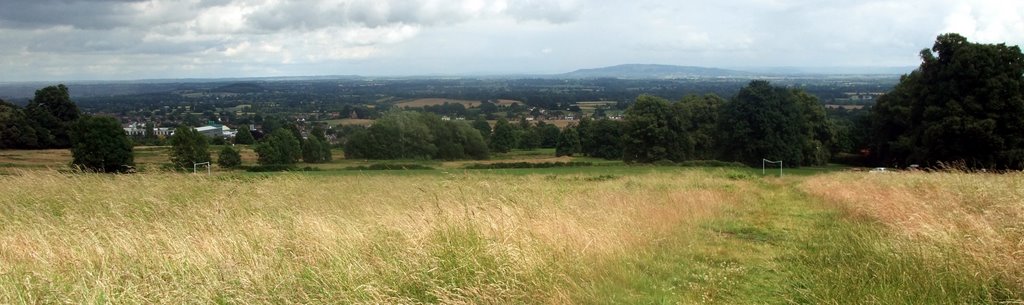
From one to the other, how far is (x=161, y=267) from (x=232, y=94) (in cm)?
13099

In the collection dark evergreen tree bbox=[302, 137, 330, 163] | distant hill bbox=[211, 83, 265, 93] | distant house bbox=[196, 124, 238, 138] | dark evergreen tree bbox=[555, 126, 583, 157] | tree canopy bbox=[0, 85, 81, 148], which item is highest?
distant hill bbox=[211, 83, 265, 93]

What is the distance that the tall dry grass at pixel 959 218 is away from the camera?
16.5ft

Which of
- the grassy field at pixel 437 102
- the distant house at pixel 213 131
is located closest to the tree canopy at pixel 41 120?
the distant house at pixel 213 131

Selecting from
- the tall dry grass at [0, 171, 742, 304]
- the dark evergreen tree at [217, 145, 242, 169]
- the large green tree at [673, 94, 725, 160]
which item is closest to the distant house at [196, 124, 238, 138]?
the dark evergreen tree at [217, 145, 242, 169]

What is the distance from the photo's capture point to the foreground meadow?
4707mm

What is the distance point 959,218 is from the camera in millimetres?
6809

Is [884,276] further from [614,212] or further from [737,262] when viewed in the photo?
[614,212]

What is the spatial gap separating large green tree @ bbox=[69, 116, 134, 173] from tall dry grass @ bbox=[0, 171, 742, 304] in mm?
→ 42444

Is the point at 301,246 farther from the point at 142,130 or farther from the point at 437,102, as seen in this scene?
Result: the point at 437,102

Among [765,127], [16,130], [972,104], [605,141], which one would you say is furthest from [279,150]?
[972,104]

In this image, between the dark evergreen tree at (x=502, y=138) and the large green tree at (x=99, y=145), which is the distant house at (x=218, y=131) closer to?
the large green tree at (x=99, y=145)

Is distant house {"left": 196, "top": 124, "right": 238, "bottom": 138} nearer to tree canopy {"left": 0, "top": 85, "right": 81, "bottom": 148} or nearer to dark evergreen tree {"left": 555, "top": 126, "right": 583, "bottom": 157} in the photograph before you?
tree canopy {"left": 0, "top": 85, "right": 81, "bottom": 148}

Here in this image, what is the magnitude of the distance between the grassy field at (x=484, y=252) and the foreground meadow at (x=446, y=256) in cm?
2

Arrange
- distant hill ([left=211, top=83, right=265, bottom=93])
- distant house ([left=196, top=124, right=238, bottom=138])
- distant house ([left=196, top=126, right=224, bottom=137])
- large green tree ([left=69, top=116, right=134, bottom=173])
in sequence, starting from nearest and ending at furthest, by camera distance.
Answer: large green tree ([left=69, top=116, right=134, bottom=173]), distant house ([left=196, top=126, right=224, bottom=137]), distant house ([left=196, top=124, right=238, bottom=138]), distant hill ([left=211, top=83, right=265, bottom=93])
